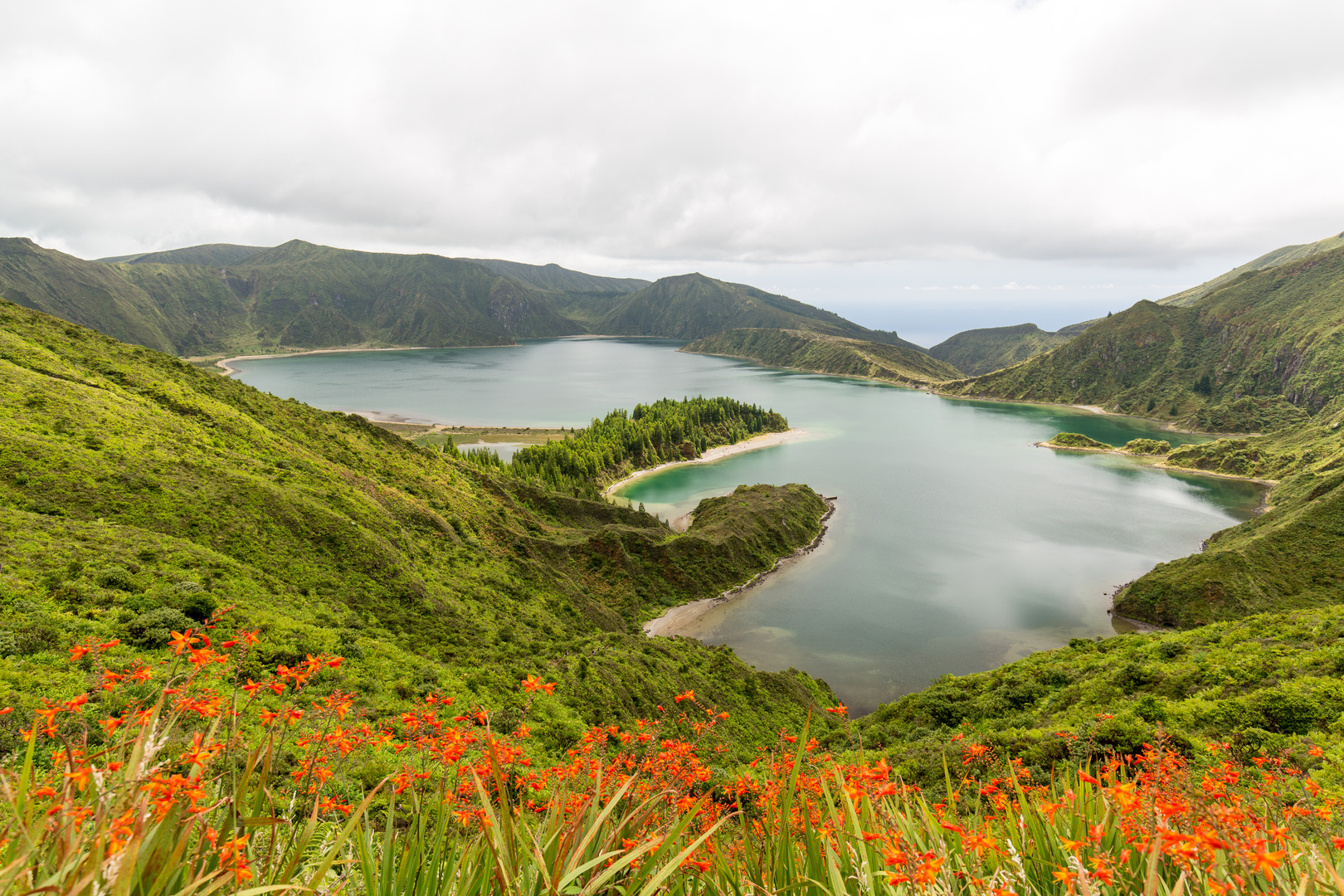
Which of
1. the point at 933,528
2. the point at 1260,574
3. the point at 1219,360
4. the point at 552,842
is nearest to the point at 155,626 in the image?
the point at 552,842

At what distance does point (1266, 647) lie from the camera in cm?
1877

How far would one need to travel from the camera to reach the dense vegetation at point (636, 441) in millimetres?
65188

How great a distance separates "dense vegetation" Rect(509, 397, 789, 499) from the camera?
65188 mm

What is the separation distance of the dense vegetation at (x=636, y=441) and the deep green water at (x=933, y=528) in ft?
15.7

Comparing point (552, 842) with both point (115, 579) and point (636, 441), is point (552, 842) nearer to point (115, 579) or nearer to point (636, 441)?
point (115, 579)

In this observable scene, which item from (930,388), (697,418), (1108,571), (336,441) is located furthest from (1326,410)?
(336,441)

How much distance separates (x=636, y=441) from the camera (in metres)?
81.8

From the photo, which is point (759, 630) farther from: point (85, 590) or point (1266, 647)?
point (85, 590)

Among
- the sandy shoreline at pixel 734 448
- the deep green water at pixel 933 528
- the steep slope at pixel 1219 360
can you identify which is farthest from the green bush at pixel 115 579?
the steep slope at pixel 1219 360

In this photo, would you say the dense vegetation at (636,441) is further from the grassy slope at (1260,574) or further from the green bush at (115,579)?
the grassy slope at (1260,574)

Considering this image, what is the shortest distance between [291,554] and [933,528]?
53.3m

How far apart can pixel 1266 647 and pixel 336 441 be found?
42281 mm

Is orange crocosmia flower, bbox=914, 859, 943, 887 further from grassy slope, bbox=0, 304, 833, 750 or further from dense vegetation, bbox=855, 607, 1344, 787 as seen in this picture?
grassy slope, bbox=0, 304, 833, 750

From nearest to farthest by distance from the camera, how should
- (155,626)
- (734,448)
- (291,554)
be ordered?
(155,626) < (291,554) < (734,448)
